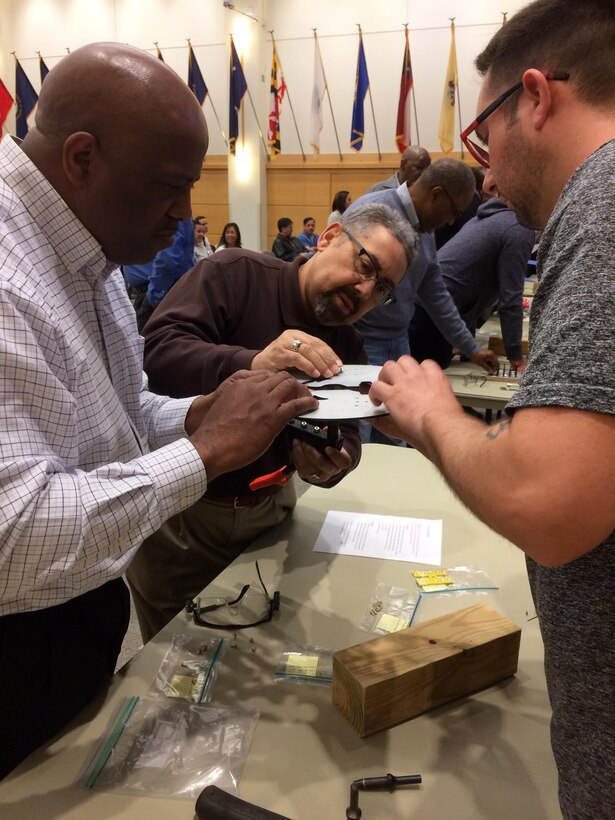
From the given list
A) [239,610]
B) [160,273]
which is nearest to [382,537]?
[239,610]

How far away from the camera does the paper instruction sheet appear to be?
1665 mm

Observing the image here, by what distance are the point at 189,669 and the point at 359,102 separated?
37.1 feet

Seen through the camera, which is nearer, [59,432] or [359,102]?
[59,432]

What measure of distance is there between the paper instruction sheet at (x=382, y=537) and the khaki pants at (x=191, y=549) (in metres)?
0.19

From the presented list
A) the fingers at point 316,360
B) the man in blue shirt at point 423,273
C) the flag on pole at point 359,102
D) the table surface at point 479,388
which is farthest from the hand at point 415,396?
the flag on pole at point 359,102

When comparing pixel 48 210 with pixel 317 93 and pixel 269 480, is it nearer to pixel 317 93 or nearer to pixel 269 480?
pixel 269 480

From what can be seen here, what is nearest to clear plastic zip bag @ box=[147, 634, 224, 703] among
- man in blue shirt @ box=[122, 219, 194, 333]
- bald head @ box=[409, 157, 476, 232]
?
bald head @ box=[409, 157, 476, 232]

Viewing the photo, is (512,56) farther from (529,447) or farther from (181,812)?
(181,812)

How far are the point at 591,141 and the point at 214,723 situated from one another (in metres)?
1.10

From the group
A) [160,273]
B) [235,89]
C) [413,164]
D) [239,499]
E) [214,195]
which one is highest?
[235,89]

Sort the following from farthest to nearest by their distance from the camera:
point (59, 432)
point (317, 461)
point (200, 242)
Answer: point (200, 242) → point (317, 461) → point (59, 432)

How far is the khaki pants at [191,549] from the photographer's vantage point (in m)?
1.71

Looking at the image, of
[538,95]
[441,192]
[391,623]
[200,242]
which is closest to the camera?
[538,95]

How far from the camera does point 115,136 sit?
95cm
